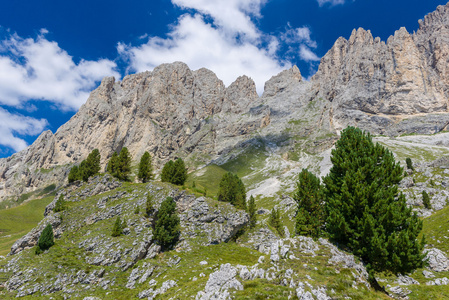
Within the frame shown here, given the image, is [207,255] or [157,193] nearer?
[207,255]

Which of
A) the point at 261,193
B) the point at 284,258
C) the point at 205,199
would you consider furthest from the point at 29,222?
the point at 284,258

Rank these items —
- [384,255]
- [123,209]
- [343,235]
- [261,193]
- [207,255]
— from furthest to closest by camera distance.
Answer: [261,193] → [123,209] → [207,255] → [343,235] → [384,255]

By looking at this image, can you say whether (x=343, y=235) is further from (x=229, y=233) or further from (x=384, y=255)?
(x=229, y=233)

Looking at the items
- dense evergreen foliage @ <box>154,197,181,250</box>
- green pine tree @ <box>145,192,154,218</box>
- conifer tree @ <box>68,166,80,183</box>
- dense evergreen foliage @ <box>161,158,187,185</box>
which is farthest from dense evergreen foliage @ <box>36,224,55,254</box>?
dense evergreen foliage @ <box>161,158,187,185</box>

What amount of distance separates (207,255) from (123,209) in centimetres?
2271

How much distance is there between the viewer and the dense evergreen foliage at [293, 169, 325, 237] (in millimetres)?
37503

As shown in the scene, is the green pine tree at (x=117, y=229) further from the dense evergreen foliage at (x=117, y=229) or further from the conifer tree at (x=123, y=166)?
the conifer tree at (x=123, y=166)

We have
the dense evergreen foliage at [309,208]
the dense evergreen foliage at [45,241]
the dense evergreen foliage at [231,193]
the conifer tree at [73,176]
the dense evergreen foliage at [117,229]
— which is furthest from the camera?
the dense evergreen foliage at [231,193]

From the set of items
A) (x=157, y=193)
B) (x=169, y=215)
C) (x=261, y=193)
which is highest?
(x=157, y=193)

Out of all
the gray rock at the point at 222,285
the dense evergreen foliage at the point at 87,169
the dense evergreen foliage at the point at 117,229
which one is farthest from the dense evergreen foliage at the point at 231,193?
the gray rock at the point at 222,285

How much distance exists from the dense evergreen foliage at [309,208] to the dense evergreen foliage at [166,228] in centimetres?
2400

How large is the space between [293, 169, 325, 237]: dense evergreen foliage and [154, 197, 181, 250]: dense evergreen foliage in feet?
78.8

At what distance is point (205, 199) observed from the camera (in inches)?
2272

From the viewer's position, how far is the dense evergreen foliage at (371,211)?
2025 centimetres
